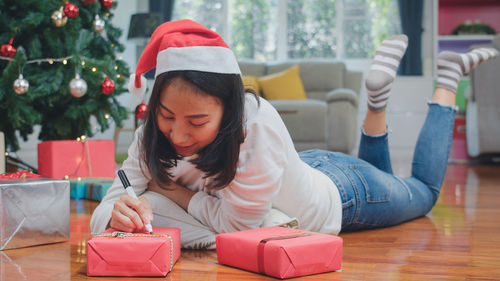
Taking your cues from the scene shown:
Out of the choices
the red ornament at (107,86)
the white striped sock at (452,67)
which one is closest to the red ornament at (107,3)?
the red ornament at (107,86)

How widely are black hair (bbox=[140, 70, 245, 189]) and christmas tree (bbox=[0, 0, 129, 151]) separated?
1.47 metres

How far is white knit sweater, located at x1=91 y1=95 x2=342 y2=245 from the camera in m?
1.10

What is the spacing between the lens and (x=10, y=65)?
237cm

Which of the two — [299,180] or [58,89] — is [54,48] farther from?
[299,180]

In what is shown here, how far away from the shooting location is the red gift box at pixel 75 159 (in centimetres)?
243

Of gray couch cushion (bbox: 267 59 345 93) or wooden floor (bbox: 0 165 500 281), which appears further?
gray couch cushion (bbox: 267 59 345 93)

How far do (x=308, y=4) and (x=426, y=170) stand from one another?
15.2 feet

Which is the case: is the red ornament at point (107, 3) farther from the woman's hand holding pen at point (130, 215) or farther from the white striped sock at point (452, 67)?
the woman's hand holding pen at point (130, 215)

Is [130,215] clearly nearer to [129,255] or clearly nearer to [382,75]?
[129,255]

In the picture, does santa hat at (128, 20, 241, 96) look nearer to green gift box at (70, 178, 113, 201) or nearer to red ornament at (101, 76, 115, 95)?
green gift box at (70, 178, 113, 201)

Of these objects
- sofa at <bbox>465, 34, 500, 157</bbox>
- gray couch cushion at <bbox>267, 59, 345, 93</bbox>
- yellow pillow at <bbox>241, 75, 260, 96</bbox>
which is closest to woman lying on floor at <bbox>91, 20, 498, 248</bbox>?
yellow pillow at <bbox>241, 75, 260, 96</bbox>

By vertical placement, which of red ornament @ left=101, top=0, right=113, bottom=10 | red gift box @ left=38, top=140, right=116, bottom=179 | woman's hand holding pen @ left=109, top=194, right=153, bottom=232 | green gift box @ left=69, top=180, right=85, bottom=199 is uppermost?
red ornament @ left=101, top=0, right=113, bottom=10

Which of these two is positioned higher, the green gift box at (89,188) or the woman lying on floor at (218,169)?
the woman lying on floor at (218,169)

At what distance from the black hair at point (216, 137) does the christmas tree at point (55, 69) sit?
1.47 metres
